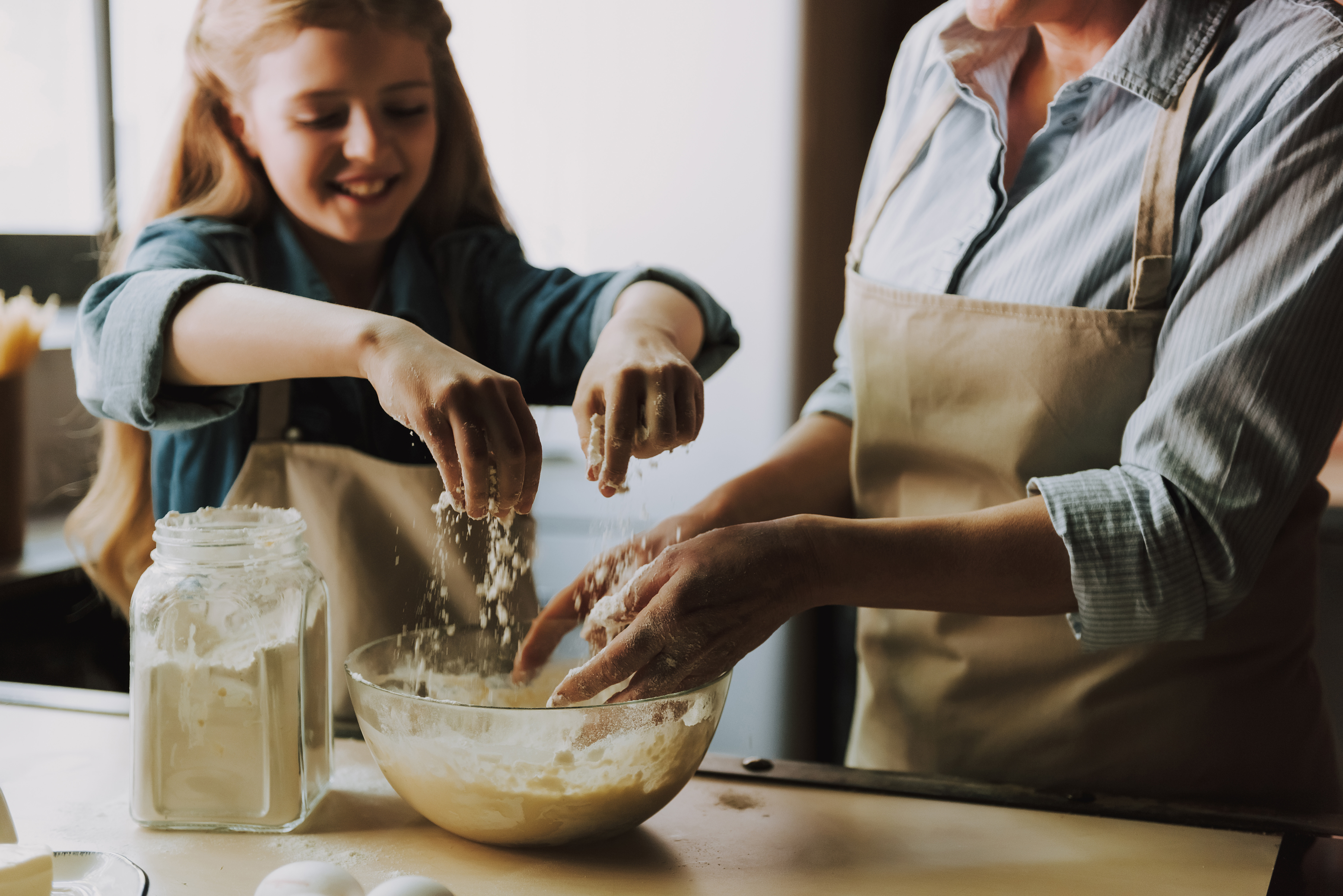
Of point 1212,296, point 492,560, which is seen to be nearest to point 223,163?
point 492,560

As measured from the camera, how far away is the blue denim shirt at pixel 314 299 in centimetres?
88

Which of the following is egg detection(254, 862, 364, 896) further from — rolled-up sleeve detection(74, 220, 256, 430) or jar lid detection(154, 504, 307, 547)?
rolled-up sleeve detection(74, 220, 256, 430)

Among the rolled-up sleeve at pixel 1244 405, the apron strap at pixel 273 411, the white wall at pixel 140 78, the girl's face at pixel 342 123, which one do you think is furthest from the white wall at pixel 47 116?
the rolled-up sleeve at pixel 1244 405

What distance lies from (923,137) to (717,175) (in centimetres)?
77

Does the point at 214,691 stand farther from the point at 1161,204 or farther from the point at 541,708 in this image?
the point at 1161,204

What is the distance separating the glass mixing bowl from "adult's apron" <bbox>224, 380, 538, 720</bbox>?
1.00 feet

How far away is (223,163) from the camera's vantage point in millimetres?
1105

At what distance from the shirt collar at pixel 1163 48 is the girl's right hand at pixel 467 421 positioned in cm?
59

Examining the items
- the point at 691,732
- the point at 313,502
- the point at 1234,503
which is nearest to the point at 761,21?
the point at 313,502

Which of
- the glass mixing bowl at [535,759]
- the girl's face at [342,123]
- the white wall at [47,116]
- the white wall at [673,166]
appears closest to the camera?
the glass mixing bowl at [535,759]

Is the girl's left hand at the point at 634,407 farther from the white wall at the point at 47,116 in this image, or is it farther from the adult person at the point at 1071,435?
the white wall at the point at 47,116

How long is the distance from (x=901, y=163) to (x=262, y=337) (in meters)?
0.66

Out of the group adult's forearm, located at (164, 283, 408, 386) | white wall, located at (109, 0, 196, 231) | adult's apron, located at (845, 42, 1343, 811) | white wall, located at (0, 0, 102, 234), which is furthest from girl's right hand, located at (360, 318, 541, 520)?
white wall, located at (0, 0, 102, 234)

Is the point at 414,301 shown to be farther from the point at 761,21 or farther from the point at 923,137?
the point at 761,21
